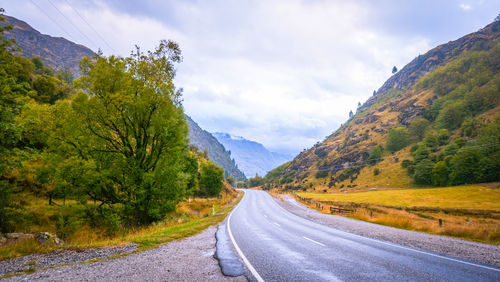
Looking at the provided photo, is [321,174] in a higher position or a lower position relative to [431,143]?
lower

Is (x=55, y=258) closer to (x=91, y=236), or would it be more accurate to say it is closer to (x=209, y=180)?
(x=91, y=236)

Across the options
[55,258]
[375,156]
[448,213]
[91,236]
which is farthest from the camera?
[375,156]

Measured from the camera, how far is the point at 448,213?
40594 millimetres

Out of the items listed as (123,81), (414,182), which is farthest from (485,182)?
(123,81)

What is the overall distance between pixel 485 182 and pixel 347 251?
3631 inches

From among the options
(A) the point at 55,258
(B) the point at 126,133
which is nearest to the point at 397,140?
(B) the point at 126,133

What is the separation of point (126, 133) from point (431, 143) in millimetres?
136772

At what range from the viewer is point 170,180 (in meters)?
14.5

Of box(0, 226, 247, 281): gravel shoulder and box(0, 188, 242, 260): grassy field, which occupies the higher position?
box(0, 226, 247, 281): gravel shoulder

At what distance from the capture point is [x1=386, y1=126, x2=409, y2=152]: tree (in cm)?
12804

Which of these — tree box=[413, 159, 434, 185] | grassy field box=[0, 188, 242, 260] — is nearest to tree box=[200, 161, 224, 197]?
grassy field box=[0, 188, 242, 260]

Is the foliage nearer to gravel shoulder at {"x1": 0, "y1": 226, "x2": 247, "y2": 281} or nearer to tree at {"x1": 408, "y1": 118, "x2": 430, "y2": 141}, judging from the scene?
tree at {"x1": 408, "y1": 118, "x2": 430, "y2": 141}

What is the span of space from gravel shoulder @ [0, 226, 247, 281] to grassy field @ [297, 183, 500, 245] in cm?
1591

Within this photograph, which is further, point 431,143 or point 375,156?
point 375,156
